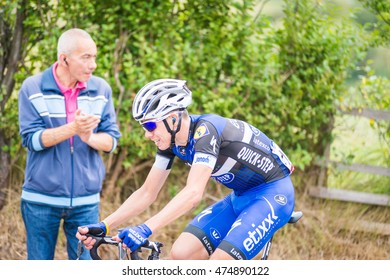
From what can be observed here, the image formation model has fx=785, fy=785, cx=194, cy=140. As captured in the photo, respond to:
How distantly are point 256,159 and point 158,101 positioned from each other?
82 centimetres

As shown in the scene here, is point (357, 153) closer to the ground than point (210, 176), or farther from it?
closer to the ground

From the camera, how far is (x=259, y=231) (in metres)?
4.91

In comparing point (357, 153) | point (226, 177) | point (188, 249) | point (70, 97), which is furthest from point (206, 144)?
point (357, 153)

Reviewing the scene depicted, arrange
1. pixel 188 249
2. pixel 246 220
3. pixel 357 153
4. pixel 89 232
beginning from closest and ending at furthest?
1. pixel 89 232
2. pixel 246 220
3. pixel 188 249
4. pixel 357 153

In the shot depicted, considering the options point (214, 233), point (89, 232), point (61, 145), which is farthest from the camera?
point (61, 145)

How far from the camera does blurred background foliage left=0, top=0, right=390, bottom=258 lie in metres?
8.13

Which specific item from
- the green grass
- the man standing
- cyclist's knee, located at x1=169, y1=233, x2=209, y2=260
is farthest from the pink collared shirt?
the green grass

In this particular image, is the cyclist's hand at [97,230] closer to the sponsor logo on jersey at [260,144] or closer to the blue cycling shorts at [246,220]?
the blue cycling shorts at [246,220]

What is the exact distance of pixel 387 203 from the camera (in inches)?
346

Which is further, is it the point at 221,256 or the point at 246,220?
the point at 246,220

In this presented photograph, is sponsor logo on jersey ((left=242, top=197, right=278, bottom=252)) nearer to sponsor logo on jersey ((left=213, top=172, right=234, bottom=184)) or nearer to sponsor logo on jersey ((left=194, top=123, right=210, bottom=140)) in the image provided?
sponsor logo on jersey ((left=213, top=172, right=234, bottom=184))

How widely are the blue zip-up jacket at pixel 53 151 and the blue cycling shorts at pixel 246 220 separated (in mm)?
1045

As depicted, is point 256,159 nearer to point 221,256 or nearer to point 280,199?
point 280,199

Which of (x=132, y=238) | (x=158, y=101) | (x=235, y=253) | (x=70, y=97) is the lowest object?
(x=235, y=253)
